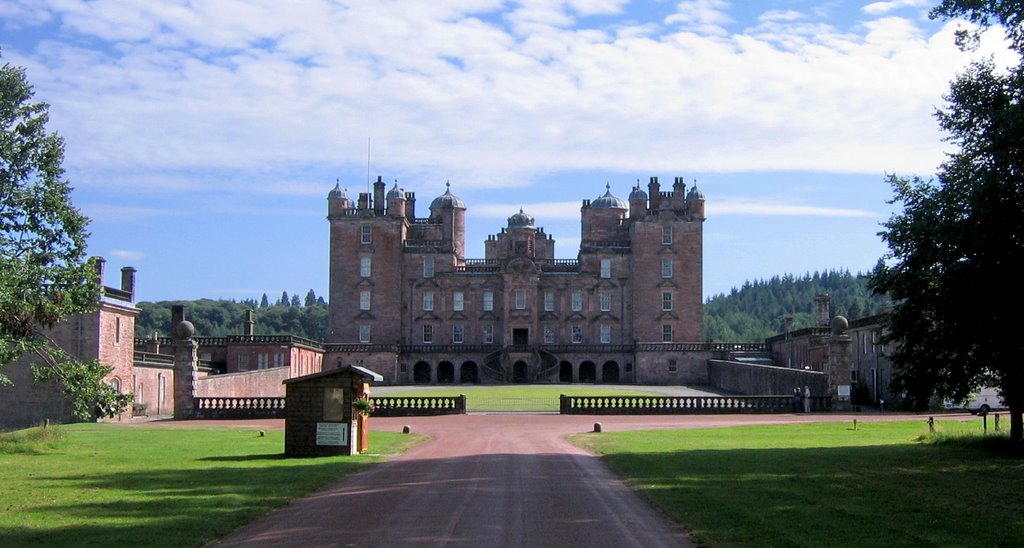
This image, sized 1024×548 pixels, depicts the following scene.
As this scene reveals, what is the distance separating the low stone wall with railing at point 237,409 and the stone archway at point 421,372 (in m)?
47.2

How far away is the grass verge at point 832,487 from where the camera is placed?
15.8 metres

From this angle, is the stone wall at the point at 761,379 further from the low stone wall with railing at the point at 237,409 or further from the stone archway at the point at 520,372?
the low stone wall with railing at the point at 237,409

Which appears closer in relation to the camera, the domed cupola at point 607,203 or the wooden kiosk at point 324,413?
the wooden kiosk at point 324,413

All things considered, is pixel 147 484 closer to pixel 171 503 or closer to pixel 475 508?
pixel 171 503

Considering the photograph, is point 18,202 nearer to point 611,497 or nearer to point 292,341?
point 611,497

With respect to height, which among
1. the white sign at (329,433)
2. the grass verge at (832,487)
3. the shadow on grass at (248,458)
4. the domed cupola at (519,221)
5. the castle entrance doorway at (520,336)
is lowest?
the shadow on grass at (248,458)

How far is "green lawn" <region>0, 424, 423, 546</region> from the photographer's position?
52.5ft

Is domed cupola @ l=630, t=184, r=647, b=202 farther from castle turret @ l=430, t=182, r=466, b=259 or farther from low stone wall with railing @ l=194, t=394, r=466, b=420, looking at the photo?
low stone wall with railing @ l=194, t=394, r=466, b=420

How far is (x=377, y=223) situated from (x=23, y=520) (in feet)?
270

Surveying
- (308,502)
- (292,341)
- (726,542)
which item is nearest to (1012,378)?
(726,542)

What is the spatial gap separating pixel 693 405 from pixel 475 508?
36.1m

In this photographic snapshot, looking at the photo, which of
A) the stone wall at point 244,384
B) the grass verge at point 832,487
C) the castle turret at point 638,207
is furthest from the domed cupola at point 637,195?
the grass verge at point 832,487

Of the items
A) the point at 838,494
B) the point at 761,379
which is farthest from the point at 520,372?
the point at 838,494

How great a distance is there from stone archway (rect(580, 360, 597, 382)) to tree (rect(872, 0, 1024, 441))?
222ft
